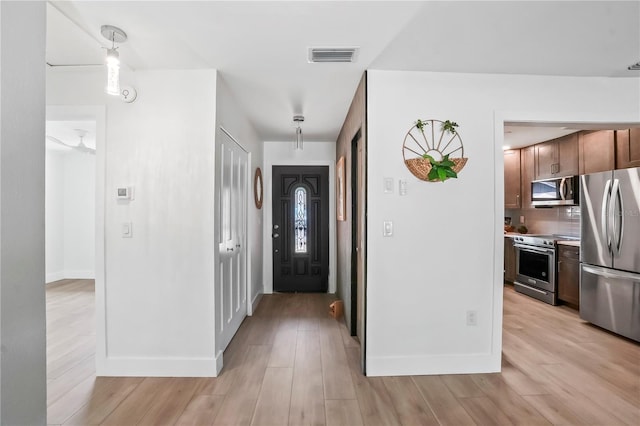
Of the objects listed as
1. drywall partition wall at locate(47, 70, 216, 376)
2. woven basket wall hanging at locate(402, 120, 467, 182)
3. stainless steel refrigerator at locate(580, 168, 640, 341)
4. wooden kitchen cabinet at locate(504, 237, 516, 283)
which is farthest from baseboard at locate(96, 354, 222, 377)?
wooden kitchen cabinet at locate(504, 237, 516, 283)

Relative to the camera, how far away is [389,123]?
2.53 m

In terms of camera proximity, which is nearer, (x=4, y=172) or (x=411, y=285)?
(x=4, y=172)

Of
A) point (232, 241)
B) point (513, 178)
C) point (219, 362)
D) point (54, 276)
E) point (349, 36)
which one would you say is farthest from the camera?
point (54, 276)

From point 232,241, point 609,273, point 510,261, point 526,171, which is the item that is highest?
point 526,171

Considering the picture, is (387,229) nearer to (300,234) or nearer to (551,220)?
(300,234)

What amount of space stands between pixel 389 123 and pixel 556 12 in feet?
3.73

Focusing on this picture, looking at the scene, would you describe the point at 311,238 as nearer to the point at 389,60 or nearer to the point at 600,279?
the point at 389,60

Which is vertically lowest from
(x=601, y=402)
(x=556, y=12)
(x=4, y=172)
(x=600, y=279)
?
(x=601, y=402)

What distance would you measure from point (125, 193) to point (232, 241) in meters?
1.10

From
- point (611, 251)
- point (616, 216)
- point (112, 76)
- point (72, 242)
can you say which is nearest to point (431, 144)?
point (112, 76)

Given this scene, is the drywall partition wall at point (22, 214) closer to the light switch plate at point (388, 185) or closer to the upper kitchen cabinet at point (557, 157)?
the light switch plate at point (388, 185)

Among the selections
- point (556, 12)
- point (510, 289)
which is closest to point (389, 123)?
point (556, 12)

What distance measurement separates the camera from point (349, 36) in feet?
6.59

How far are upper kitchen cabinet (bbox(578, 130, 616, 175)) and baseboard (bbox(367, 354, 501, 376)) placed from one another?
117 inches
